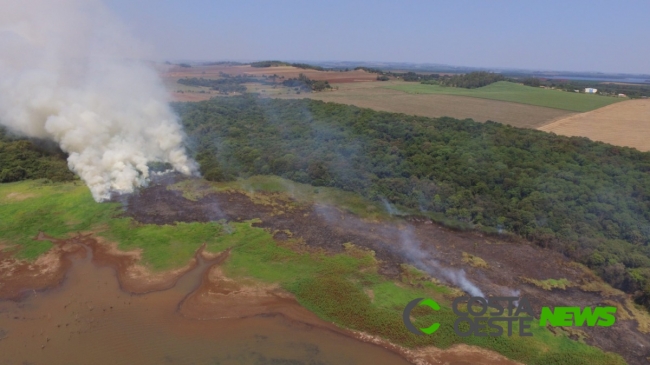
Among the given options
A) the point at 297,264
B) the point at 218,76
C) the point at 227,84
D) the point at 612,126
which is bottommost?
the point at 297,264

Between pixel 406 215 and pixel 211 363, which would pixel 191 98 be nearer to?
pixel 406 215

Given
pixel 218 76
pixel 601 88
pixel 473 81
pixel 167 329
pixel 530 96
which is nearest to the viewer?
pixel 167 329

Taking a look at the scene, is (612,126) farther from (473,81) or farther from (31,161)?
(31,161)

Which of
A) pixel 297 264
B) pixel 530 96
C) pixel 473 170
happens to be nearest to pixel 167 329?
pixel 297 264

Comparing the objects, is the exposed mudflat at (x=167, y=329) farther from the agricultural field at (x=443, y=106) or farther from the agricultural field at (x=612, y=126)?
the agricultural field at (x=443, y=106)

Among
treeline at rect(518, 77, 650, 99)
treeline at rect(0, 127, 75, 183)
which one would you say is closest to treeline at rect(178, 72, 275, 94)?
treeline at rect(0, 127, 75, 183)

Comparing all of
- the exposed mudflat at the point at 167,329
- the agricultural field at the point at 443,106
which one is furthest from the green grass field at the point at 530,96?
the exposed mudflat at the point at 167,329

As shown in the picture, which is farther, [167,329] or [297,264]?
[297,264]
